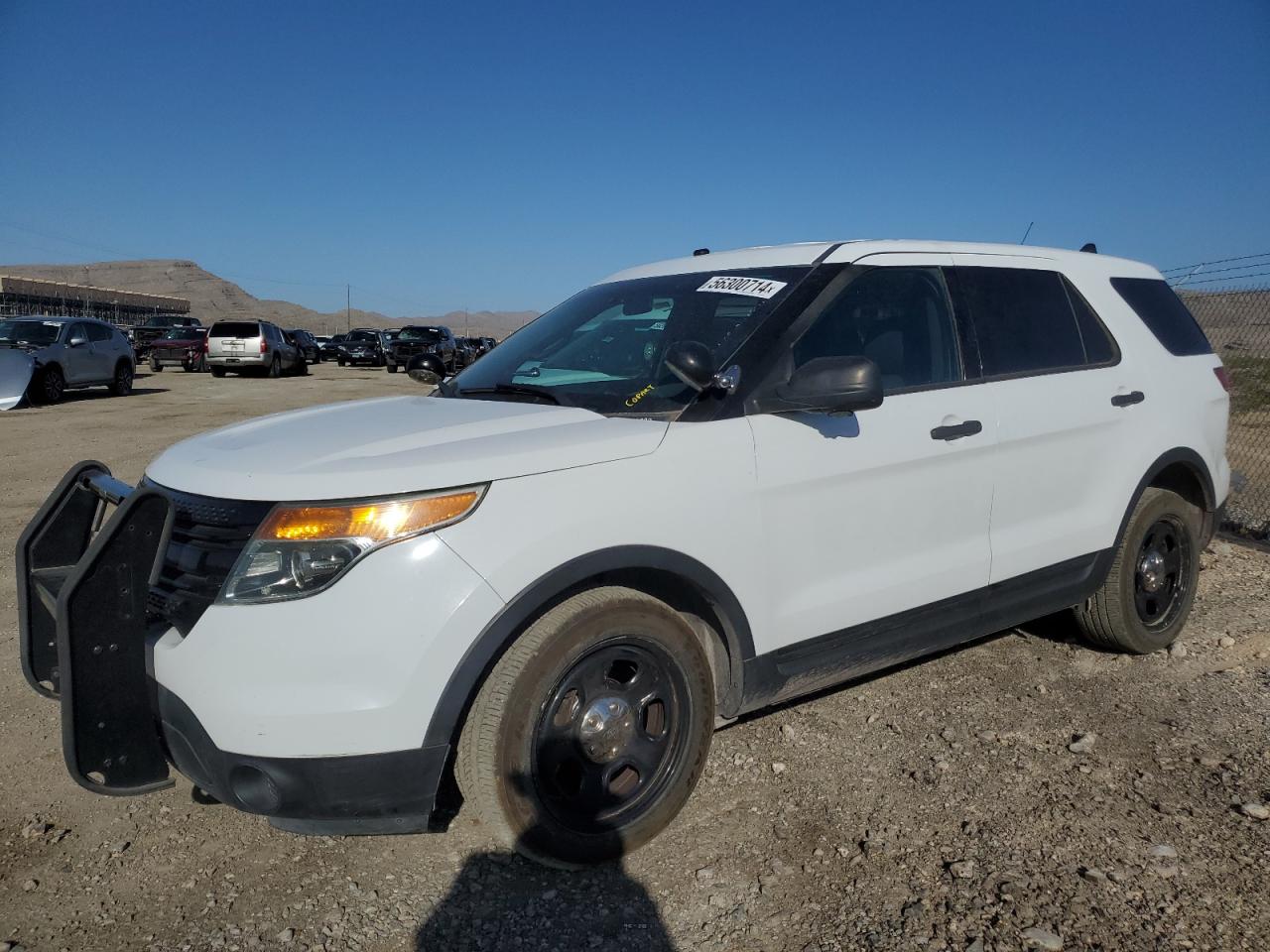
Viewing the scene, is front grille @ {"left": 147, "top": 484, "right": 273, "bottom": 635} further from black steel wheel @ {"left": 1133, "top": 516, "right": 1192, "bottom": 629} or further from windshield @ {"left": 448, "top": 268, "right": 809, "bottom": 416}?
black steel wheel @ {"left": 1133, "top": 516, "right": 1192, "bottom": 629}

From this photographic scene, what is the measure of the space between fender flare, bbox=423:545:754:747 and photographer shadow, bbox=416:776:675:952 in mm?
466

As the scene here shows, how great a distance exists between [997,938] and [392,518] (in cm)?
192

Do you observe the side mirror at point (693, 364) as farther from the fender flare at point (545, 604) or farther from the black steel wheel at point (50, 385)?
the black steel wheel at point (50, 385)

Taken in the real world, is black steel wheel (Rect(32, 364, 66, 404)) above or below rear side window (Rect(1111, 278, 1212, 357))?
below

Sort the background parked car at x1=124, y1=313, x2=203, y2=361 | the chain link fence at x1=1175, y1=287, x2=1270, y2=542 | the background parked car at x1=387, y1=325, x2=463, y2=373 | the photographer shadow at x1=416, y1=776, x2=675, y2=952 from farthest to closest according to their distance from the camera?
the background parked car at x1=387, y1=325, x2=463, y2=373 → the background parked car at x1=124, y1=313, x2=203, y2=361 → the chain link fence at x1=1175, y1=287, x2=1270, y2=542 → the photographer shadow at x1=416, y1=776, x2=675, y2=952

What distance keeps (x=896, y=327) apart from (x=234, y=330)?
2711cm

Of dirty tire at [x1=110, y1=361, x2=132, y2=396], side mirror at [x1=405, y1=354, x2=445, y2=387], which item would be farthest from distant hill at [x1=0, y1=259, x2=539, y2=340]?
side mirror at [x1=405, y1=354, x2=445, y2=387]

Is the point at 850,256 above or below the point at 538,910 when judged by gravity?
above

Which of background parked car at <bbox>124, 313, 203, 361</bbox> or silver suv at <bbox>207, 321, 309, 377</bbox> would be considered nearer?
silver suv at <bbox>207, 321, 309, 377</bbox>

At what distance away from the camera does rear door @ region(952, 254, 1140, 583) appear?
3697 mm

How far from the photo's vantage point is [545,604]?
2611 millimetres

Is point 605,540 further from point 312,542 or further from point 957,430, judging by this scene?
point 957,430

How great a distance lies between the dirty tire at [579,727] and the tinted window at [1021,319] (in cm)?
178

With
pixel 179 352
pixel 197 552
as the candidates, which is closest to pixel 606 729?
pixel 197 552
